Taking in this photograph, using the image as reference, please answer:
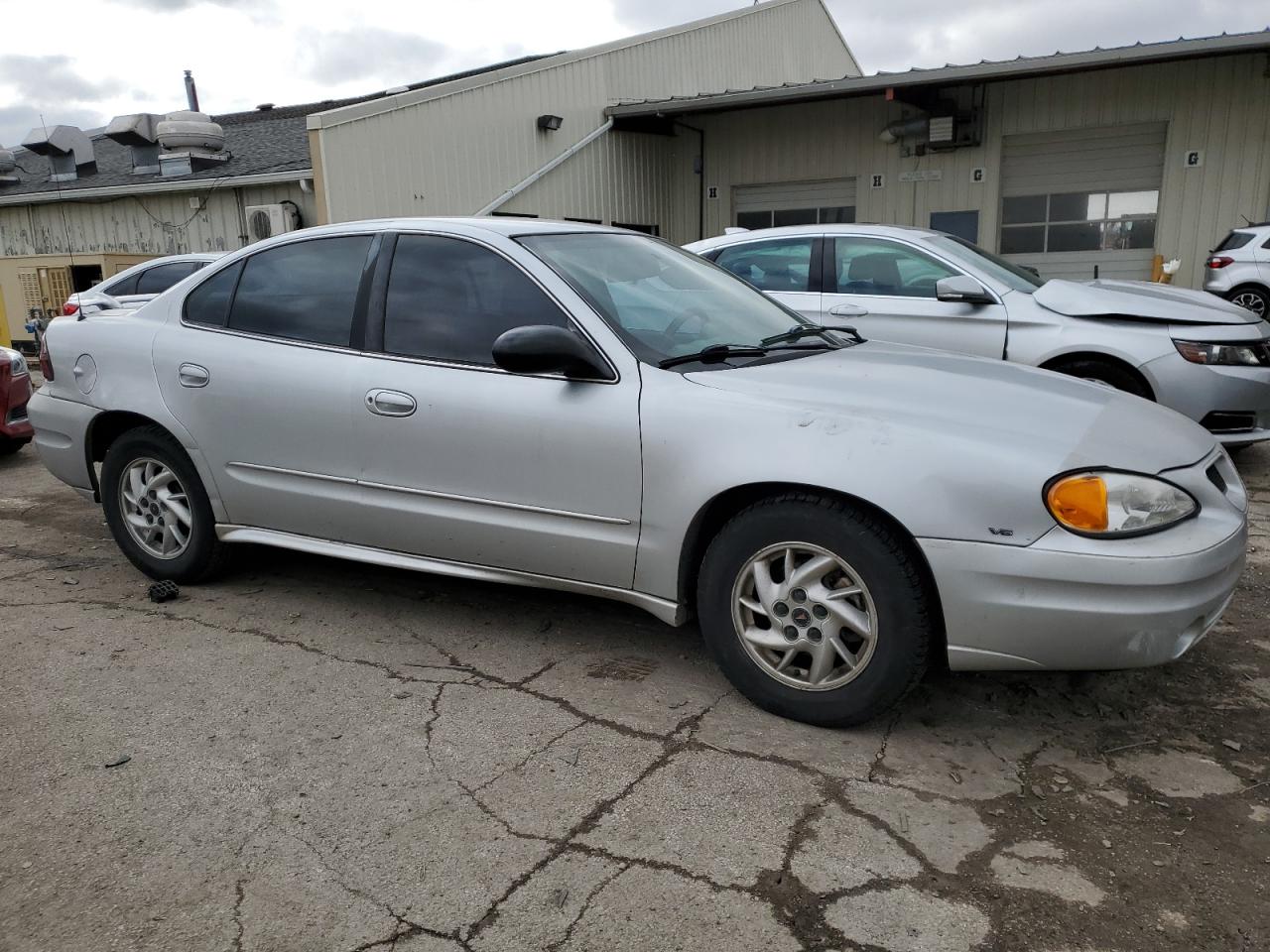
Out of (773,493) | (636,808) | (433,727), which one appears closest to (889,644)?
(773,493)

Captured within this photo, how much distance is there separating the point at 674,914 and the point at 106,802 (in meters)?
1.62

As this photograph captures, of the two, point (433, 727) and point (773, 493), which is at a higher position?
point (773, 493)

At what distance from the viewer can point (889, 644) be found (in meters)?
2.80

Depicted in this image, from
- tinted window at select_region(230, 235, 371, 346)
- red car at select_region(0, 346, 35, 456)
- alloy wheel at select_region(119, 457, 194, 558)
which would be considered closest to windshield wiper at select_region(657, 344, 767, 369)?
tinted window at select_region(230, 235, 371, 346)

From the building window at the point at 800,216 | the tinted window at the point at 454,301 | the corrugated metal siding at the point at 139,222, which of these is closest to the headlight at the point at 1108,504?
the tinted window at the point at 454,301

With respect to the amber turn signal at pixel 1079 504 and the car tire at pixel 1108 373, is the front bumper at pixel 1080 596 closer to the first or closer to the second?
the amber turn signal at pixel 1079 504

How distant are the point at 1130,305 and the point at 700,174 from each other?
36.6 feet

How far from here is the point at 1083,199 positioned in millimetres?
13320

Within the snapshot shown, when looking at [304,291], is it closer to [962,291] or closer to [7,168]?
[962,291]

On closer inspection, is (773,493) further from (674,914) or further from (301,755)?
(301,755)

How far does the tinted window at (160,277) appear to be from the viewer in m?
10.3

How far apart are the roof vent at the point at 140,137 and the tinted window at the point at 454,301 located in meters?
15.3

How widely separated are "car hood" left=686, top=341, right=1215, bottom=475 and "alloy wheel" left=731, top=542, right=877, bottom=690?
1.37 ft

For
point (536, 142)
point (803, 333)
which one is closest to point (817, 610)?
point (803, 333)
